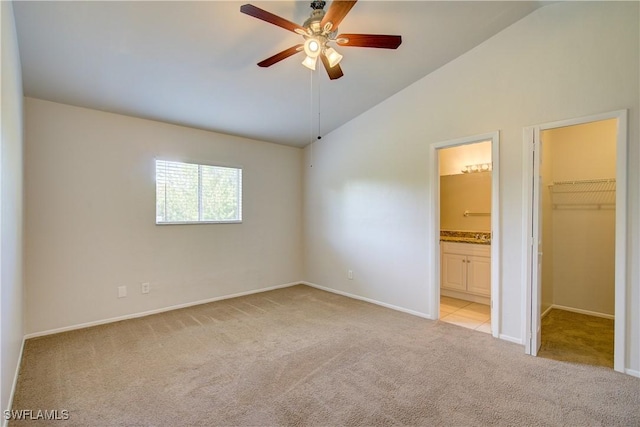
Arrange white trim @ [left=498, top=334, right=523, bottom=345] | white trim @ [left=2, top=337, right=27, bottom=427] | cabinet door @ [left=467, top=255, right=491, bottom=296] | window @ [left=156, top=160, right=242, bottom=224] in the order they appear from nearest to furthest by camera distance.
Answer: white trim @ [left=2, top=337, right=27, bottom=427]
white trim @ [left=498, top=334, right=523, bottom=345]
window @ [left=156, top=160, right=242, bottom=224]
cabinet door @ [left=467, top=255, right=491, bottom=296]

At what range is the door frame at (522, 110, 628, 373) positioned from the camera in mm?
2426

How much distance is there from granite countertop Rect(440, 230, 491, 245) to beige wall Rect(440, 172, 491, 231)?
0.13 meters

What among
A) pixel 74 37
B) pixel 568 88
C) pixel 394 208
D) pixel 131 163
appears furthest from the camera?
pixel 394 208

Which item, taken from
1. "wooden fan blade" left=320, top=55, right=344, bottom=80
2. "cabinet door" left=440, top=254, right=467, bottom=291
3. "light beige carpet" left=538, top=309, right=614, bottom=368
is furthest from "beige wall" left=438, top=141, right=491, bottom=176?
"wooden fan blade" left=320, top=55, right=344, bottom=80

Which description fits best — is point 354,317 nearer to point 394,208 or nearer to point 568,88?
point 394,208

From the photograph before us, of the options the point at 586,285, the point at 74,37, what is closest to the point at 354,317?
the point at 586,285

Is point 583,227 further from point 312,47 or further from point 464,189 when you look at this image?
point 312,47

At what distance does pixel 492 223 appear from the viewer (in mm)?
3211

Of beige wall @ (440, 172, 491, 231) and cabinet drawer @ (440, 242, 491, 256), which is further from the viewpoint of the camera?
beige wall @ (440, 172, 491, 231)

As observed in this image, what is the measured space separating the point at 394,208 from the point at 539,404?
2486 mm

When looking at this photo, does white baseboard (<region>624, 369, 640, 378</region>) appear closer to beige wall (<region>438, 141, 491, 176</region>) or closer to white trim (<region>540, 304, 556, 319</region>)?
white trim (<region>540, 304, 556, 319</region>)

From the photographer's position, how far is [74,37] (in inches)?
95.3

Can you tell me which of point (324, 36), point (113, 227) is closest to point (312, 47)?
point (324, 36)

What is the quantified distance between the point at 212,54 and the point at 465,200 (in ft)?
13.8
